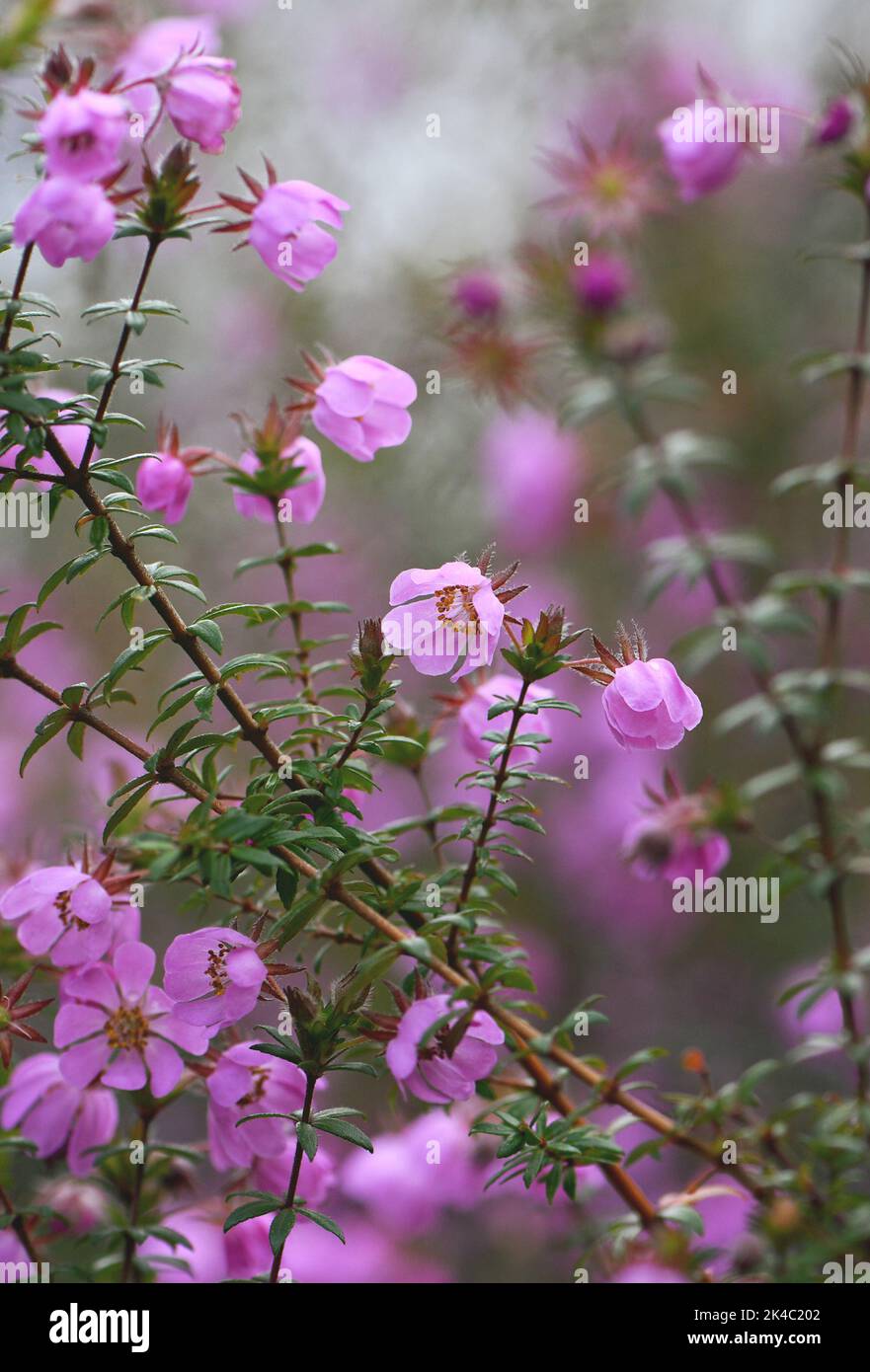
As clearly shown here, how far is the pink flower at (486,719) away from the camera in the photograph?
0.97 meters

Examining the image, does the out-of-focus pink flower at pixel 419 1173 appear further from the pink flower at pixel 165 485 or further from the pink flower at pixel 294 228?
the pink flower at pixel 294 228

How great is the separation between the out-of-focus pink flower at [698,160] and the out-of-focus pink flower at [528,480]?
1067 millimetres

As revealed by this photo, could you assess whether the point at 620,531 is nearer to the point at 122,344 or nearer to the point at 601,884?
the point at 601,884

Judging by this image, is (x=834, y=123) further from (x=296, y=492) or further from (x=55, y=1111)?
(x=55, y=1111)

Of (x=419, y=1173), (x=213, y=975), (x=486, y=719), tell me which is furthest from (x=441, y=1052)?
(x=419, y=1173)

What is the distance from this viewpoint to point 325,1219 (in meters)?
0.86

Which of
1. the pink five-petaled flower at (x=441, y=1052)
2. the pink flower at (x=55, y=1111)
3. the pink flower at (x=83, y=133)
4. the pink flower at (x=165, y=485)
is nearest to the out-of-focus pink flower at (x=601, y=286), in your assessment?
the pink flower at (x=165, y=485)

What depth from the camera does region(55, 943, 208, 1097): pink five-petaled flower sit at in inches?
34.9

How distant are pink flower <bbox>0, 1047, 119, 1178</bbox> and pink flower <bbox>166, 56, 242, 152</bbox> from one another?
661mm

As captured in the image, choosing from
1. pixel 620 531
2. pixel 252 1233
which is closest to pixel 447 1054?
pixel 252 1233

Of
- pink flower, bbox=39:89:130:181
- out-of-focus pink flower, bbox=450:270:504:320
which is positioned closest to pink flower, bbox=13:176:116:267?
pink flower, bbox=39:89:130:181

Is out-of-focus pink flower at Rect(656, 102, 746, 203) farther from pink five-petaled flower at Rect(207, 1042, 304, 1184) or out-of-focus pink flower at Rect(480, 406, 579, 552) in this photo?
out-of-focus pink flower at Rect(480, 406, 579, 552)

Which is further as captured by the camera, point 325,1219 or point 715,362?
point 715,362
